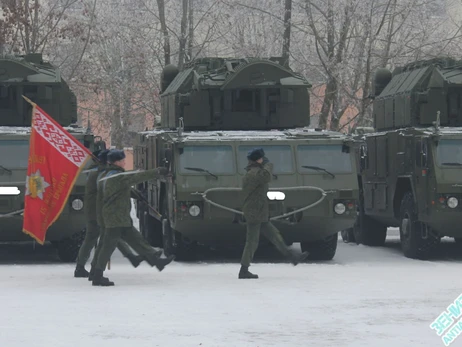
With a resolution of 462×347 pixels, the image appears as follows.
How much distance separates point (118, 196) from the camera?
15789mm

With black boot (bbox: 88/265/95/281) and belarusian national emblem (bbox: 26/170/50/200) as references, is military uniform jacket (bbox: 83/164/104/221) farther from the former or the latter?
belarusian national emblem (bbox: 26/170/50/200)

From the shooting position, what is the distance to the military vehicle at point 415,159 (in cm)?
1988

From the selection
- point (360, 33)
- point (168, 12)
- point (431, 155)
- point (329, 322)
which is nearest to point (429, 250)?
point (431, 155)

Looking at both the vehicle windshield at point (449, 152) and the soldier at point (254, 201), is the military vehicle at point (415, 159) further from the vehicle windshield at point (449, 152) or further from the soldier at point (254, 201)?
the soldier at point (254, 201)

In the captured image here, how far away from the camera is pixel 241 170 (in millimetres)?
19578

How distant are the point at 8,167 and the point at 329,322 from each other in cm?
852

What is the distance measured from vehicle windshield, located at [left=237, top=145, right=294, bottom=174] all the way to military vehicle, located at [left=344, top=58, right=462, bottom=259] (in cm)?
179

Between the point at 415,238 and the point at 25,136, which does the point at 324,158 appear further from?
the point at 25,136

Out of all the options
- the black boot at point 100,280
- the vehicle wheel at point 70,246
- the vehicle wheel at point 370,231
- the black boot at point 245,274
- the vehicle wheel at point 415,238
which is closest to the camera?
the black boot at point 100,280

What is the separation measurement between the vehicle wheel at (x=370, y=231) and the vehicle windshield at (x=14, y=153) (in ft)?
24.1

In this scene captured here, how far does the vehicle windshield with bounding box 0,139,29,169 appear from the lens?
19.6 m

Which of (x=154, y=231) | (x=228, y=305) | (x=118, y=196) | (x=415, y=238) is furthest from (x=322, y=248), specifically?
(x=228, y=305)

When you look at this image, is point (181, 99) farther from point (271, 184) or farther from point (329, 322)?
point (329, 322)

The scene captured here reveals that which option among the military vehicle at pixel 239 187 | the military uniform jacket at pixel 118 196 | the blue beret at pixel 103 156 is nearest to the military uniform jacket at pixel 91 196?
the blue beret at pixel 103 156
